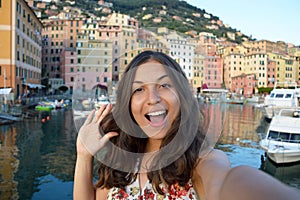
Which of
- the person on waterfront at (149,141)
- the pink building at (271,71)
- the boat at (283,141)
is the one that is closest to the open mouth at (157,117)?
the person on waterfront at (149,141)

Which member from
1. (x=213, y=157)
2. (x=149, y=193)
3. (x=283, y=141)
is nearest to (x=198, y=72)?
(x=213, y=157)

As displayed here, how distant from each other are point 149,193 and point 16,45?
29.4 metres

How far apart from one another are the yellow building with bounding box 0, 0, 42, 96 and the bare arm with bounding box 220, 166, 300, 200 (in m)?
28.2

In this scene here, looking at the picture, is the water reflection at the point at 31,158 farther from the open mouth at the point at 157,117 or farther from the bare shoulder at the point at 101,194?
the open mouth at the point at 157,117

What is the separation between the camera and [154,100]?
1034mm

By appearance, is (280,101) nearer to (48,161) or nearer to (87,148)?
(48,161)

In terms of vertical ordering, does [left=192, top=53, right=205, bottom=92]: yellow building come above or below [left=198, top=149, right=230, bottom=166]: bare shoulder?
above

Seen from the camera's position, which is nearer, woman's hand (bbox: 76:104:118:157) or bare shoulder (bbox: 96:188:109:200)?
woman's hand (bbox: 76:104:118:157)

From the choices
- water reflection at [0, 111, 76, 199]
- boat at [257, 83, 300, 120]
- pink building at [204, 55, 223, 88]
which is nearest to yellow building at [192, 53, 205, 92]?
pink building at [204, 55, 223, 88]

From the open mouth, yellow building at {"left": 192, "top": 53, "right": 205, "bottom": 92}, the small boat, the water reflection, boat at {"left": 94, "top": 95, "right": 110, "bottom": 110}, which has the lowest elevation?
the water reflection

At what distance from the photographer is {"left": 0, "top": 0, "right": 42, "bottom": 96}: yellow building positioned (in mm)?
26578

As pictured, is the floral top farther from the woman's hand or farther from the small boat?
the small boat

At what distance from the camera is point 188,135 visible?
108cm

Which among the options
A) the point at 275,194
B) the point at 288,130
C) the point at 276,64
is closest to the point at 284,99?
the point at 288,130
